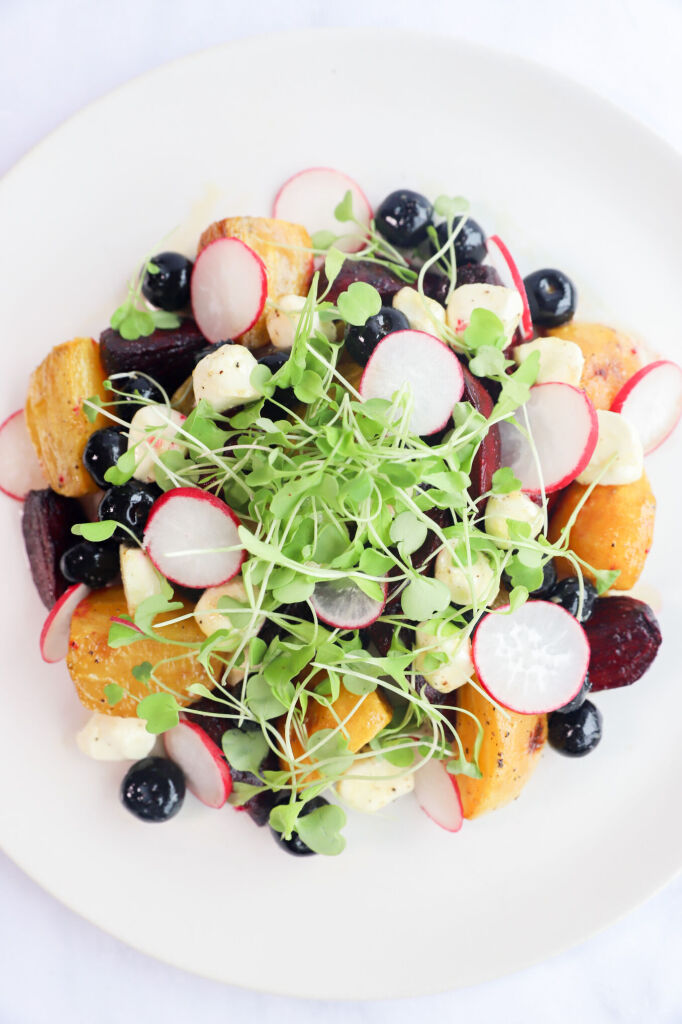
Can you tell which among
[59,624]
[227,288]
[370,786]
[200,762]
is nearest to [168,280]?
[227,288]

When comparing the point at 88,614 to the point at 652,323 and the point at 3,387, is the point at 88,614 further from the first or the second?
the point at 652,323

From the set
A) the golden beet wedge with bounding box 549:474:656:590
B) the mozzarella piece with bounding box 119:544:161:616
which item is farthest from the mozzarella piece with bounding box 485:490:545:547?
the mozzarella piece with bounding box 119:544:161:616

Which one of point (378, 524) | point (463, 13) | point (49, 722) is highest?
point (463, 13)

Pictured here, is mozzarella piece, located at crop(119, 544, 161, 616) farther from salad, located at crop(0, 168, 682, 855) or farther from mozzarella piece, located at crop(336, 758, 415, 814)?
mozzarella piece, located at crop(336, 758, 415, 814)

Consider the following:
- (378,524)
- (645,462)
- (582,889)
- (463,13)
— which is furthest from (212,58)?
(582,889)

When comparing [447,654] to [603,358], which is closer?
[447,654]

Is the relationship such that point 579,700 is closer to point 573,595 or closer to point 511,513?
point 573,595
